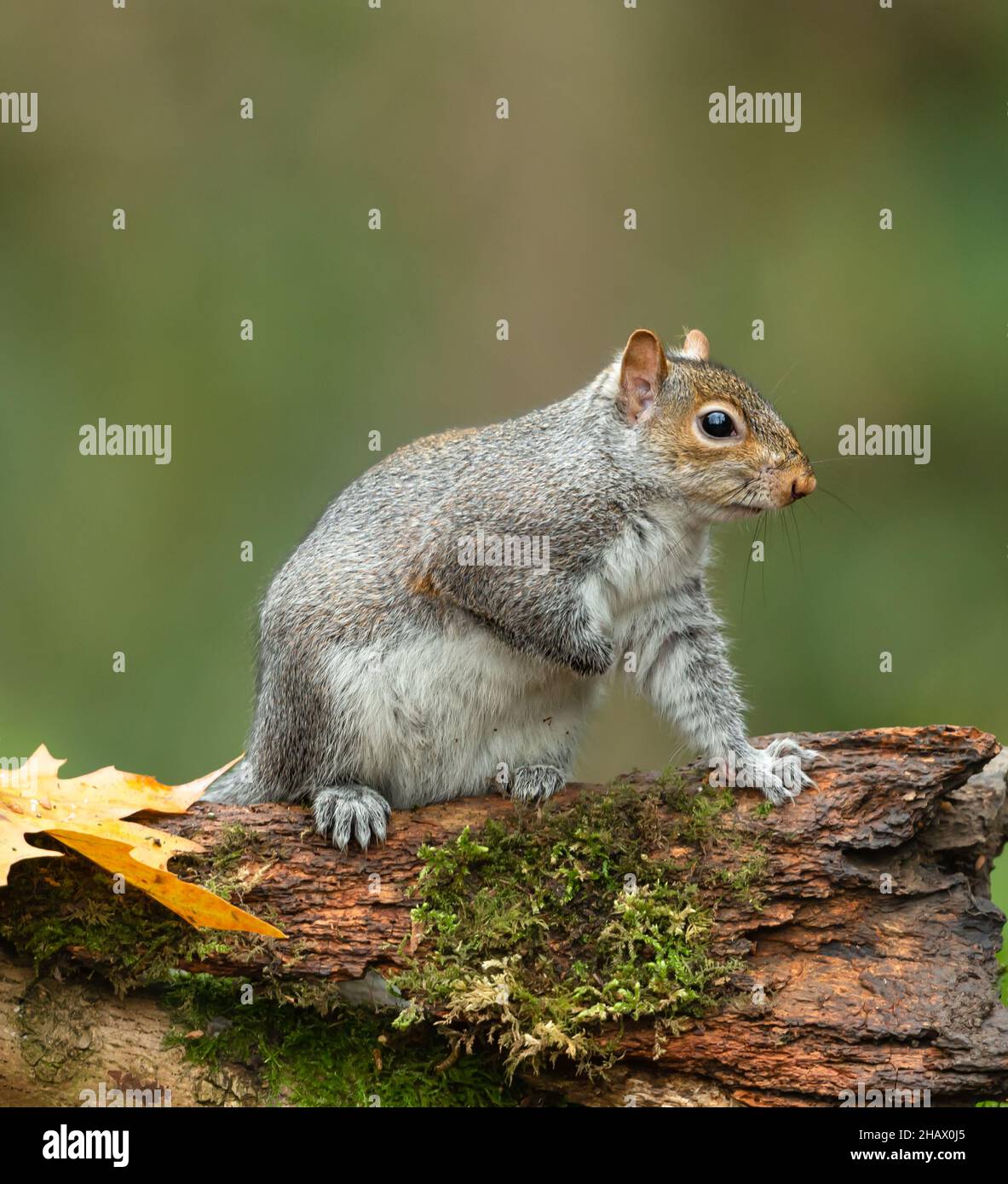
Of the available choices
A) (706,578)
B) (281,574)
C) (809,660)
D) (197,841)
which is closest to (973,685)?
(809,660)

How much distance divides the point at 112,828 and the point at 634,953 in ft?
5.21

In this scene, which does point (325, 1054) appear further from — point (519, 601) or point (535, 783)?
point (519, 601)

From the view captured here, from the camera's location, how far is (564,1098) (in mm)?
4039

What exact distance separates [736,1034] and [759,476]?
182 cm

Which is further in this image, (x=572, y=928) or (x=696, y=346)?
(x=696, y=346)

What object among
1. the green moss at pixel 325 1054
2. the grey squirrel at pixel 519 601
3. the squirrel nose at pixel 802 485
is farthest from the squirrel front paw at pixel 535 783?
the squirrel nose at pixel 802 485

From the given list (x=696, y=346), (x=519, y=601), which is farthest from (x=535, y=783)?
(x=696, y=346)

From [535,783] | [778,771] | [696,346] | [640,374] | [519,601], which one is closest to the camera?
[778,771]

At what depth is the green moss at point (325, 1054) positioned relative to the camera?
13.3ft

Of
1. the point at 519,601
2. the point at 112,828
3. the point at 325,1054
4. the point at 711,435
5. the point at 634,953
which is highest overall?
the point at 711,435

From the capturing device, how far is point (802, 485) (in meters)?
4.69

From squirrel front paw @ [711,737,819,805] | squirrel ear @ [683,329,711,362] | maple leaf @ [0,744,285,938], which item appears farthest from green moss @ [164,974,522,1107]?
squirrel ear @ [683,329,711,362]

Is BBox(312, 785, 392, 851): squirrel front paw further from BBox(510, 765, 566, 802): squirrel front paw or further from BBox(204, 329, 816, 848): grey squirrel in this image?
BBox(510, 765, 566, 802): squirrel front paw

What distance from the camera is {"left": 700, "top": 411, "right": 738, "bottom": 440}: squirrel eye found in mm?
4758
